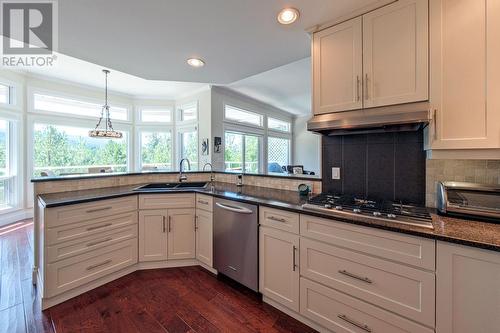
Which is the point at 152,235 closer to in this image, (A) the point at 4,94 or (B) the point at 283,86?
(B) the point at 283,86

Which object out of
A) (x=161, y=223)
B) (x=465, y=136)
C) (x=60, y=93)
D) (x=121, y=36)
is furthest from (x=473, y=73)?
(x=60, y=93)

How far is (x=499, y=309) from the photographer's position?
39.9 inches

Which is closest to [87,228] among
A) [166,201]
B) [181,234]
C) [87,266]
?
[87,266]

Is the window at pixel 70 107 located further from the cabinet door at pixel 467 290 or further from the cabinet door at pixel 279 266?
the cabinet door at pixel 467 290

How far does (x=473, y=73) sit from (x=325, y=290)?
165 cm

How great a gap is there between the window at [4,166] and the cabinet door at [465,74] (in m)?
6.41

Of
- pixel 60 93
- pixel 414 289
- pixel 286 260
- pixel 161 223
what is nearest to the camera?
pixel 414 289

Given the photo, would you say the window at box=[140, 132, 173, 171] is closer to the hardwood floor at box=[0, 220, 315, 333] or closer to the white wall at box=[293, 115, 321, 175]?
the hardwood floor at box=[0, 220, 315, 333]

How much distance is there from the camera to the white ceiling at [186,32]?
63.4 inches

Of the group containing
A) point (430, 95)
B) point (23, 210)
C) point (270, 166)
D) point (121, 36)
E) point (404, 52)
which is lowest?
point (23, 210)

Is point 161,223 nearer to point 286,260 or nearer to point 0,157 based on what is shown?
point 286,260

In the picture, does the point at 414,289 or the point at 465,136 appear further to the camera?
the point at 465,136

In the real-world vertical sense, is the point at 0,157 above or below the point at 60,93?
below

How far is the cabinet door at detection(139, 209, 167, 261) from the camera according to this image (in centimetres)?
243
